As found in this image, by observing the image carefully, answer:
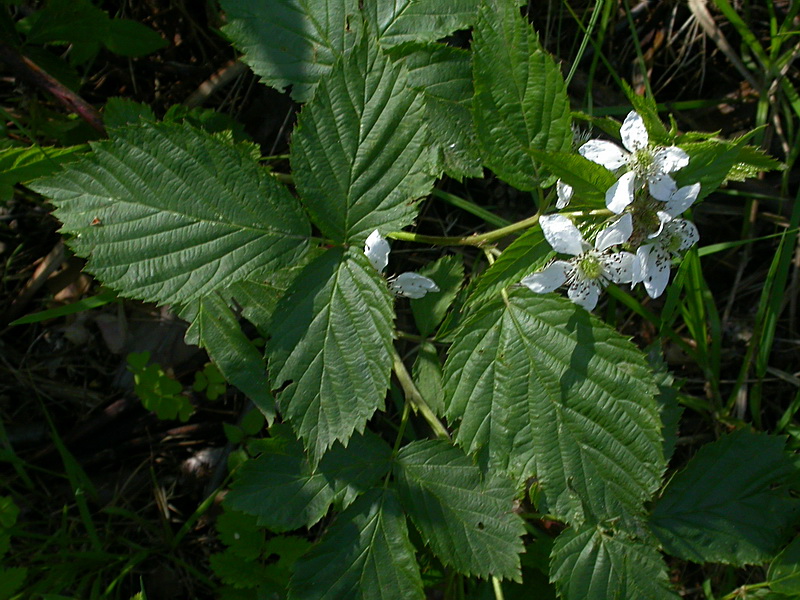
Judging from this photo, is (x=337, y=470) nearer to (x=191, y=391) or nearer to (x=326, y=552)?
(x=326, y=552)

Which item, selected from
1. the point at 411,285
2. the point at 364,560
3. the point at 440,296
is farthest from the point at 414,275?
the point at 364,560

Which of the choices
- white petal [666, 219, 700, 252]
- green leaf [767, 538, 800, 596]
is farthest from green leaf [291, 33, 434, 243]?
green leaf [767, 538, 800, 596]

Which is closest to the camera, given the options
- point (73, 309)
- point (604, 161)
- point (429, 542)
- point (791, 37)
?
point (604, 161)

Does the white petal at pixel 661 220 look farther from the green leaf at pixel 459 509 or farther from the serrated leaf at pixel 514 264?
the green leaf at pixel 459 509

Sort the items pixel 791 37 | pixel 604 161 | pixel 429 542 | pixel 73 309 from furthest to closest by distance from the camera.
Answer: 1. pixel 791 37
2. pixel 73 309
3. pixel 429 542
4. pixel 604 161

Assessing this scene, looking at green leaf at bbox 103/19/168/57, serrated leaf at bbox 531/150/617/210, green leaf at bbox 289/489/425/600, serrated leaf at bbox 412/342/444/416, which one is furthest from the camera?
green leaf at bbox 103/19/168/57

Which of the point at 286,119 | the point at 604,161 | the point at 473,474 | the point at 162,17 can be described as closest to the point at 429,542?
the point at 473,474

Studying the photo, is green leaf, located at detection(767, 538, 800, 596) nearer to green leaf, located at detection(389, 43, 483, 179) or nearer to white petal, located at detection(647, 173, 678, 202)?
white petal, located at detection(647, 173, 678, 202)
